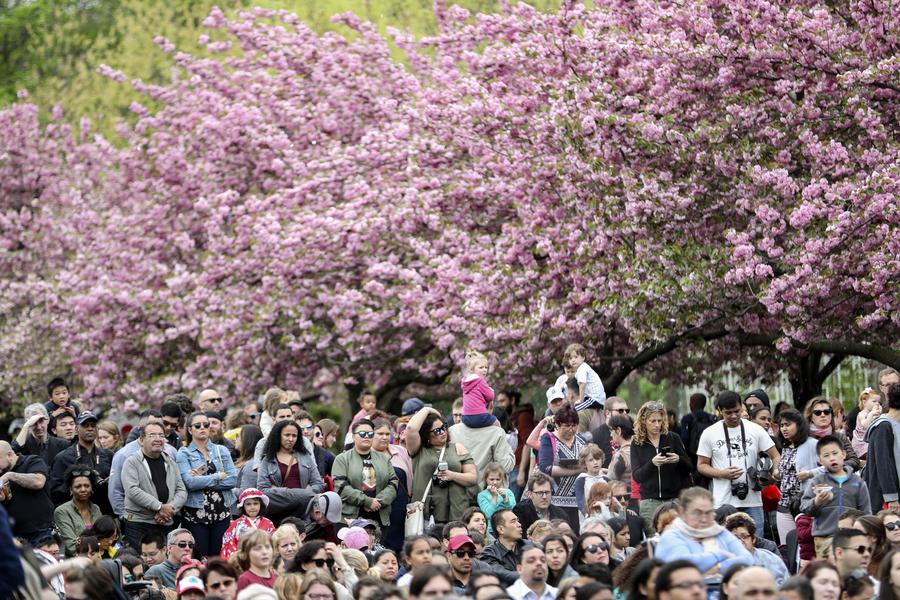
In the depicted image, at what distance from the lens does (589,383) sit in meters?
16.7

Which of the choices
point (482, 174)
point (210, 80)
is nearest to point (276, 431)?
point (482, 174)

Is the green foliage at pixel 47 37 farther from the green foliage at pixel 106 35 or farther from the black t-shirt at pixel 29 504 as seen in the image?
the black t-shirt at pixel 29 504

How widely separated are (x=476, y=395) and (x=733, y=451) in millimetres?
2518

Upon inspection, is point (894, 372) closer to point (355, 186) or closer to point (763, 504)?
point (763, 504)

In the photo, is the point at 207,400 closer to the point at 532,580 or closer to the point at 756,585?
the point at 532,580

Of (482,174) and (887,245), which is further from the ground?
(482,174)

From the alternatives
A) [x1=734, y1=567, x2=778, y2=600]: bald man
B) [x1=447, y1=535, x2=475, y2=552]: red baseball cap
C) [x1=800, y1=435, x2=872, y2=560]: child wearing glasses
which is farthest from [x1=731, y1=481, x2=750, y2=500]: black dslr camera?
[x1=734, y1=567, x2=778, y2=600]: bald man

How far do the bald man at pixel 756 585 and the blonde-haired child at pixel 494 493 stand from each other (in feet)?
18.2

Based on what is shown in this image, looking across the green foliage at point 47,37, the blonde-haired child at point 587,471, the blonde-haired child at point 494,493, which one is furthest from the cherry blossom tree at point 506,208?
the green foliage at point 47,37

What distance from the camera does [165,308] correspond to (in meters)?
28.3

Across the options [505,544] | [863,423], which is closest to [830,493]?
[863,423]

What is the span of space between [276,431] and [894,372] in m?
6.14

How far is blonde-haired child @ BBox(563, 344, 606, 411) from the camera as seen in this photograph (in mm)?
16547

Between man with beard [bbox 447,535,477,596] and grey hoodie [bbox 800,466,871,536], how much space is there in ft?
9.92
